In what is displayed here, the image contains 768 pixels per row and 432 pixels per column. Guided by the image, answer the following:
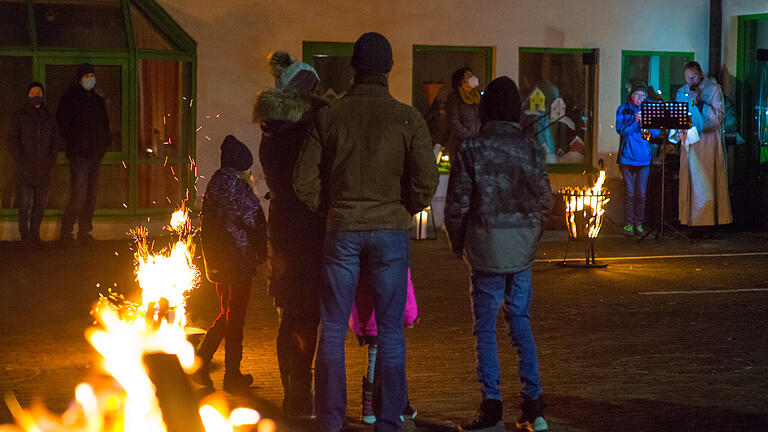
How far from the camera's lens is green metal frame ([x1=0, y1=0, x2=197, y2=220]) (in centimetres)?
1577

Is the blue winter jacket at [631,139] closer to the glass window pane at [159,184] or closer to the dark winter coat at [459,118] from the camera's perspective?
the dark winter coat at [459,118]

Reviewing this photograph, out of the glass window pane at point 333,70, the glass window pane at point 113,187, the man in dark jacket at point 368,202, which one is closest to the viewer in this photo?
the man in dark jacket at point 368,202

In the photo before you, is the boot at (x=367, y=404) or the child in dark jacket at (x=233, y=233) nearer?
the boot at (x=367, y=404)

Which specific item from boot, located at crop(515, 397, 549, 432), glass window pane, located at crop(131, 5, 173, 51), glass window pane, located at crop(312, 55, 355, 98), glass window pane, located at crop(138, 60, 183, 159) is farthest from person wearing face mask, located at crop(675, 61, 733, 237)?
boot, located at crop(515, 397, 549, 432)

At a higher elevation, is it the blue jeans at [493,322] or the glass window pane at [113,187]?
the glass window pane at [113,187]

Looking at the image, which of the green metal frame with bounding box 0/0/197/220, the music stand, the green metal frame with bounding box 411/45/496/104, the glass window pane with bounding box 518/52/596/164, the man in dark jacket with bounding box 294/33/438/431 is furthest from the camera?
the glass window pane with bounding box 518/52/596/164

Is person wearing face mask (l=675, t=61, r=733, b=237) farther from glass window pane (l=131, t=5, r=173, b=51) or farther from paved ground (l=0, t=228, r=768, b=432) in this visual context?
glass window pane (l=131, t=5, r=173, b=51)

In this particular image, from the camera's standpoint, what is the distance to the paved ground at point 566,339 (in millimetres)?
7008

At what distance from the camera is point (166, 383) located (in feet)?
9.64

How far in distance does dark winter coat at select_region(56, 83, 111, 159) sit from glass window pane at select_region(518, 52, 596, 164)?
264 inches

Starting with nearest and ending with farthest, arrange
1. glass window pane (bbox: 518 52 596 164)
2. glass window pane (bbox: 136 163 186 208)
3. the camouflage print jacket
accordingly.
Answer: the camouflage print jacket, glass window pane (bbox: 136 163 186 208), glass window pane (bbox: 518 52 596 164)

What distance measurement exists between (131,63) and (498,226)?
35.6ft

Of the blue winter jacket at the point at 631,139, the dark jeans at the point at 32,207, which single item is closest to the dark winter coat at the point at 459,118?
the blue winter jacket at the point at 631,139

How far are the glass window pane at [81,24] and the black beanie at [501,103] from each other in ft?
35.3
